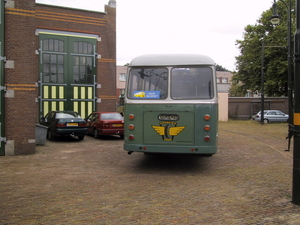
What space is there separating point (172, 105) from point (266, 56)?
1202 inches

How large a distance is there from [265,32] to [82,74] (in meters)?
24.6

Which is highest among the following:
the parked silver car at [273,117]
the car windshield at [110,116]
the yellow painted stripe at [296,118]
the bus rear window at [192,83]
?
the bus rear window at [192,83]

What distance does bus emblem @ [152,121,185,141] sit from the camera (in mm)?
8250

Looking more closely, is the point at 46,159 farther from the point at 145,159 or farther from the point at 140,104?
the point at 140,104

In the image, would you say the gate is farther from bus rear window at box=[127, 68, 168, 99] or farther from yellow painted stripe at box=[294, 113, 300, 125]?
yellow painted stripe at box=[294, 113, 300, 125]

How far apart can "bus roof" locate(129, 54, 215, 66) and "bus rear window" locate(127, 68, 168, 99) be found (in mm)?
166

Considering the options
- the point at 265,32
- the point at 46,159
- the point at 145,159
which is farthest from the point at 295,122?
the point at 265,32

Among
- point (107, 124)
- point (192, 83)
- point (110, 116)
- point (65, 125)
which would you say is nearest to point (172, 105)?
point (192, 83)

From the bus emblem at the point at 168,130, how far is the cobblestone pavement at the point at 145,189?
0.99 m

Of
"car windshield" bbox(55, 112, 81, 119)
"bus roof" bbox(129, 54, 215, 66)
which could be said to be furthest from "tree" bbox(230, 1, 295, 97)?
"bus roof" bbox(129, 54, 215, 66)

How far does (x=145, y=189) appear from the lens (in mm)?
6699

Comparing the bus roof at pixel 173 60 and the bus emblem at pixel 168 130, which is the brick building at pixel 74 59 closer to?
the bus roof at pixel 173 60

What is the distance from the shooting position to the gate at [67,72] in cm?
2247

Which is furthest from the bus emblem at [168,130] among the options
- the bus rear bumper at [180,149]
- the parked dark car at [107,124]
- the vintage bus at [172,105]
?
the parked dark car at [107,124]
